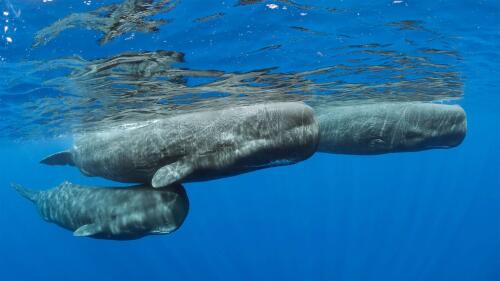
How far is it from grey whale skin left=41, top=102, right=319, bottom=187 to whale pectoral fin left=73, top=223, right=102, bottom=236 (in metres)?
1.05

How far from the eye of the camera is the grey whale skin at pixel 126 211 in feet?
17.6

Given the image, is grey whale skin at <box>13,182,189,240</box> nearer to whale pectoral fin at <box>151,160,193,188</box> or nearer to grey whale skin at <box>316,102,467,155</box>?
whale pectoral fin at <box>151,160,193,188</box>

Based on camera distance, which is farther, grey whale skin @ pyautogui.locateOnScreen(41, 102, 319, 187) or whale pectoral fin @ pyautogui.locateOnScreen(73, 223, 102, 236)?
whale pectoral fin @ pyautogui.locateOnScreen(73, 223, 102, 236)

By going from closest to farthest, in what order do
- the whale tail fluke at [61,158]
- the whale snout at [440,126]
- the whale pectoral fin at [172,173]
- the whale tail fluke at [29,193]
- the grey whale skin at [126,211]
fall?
the whale pectoral fin at [172,173], the grey whale skin at [126,211], the whale snout at [440,126], the whale tail fluke at [29,193], the whale tail fluke at [61,158]

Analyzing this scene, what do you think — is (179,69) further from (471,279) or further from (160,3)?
(471,279)

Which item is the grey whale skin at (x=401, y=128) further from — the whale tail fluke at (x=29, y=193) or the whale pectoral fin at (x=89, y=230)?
the whale tail fluke at (x=29, y=193)

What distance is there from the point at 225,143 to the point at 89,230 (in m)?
2.66

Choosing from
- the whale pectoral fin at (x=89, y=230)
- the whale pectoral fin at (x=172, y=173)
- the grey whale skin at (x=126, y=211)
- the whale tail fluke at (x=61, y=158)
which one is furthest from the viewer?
the whale tail fluke at (x=61, y=158)

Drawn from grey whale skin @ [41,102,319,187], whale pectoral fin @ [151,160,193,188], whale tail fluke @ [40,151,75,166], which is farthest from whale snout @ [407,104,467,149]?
whale tail fluke @ [40,151,75,166]

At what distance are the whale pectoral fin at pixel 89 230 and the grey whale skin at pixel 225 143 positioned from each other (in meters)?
1.05

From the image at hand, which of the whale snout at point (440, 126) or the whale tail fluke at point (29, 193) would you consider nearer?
the whale snout at point (440, 126)

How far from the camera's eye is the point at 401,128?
24.7 feet

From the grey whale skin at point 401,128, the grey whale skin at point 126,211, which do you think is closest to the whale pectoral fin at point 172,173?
the grey whale skin at point 126,211

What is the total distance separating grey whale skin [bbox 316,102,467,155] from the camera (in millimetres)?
7406
